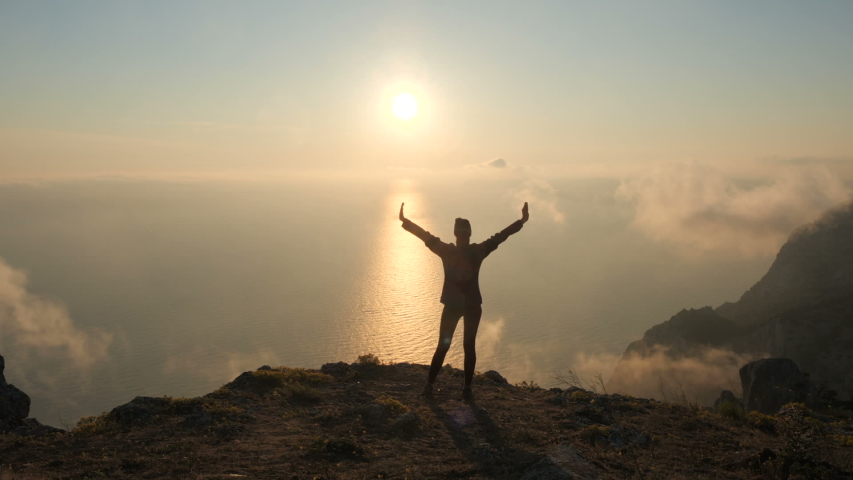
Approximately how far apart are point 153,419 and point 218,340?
190 m

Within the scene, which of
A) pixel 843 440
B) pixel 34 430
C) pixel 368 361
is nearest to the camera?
pixel 843 440

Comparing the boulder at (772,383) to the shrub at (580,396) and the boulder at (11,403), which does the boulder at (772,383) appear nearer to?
the shrub at (580,396)

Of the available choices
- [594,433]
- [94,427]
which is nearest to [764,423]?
[594,433]

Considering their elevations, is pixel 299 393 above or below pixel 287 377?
below

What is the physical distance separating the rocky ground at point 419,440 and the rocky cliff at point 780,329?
99159mm

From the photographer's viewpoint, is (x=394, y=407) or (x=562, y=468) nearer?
(x=562, y=468)

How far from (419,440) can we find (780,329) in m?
133

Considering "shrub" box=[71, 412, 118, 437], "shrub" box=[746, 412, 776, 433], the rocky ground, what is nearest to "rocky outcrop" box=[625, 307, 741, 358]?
"shrub" box=[746, 412, 776, 433]

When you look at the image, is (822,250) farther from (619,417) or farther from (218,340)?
(218,340)

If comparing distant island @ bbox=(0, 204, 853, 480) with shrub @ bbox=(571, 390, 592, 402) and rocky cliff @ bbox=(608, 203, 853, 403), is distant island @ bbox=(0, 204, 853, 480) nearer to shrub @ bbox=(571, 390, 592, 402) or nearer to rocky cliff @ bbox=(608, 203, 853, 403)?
shrub @ bbox=(571, 390, 592, 402)

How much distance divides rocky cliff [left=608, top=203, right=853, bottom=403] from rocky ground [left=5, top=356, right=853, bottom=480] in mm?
99159

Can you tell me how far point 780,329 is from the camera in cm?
11094

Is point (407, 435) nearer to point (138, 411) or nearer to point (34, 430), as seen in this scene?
point (138, 411)

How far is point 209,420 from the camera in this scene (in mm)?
8969
